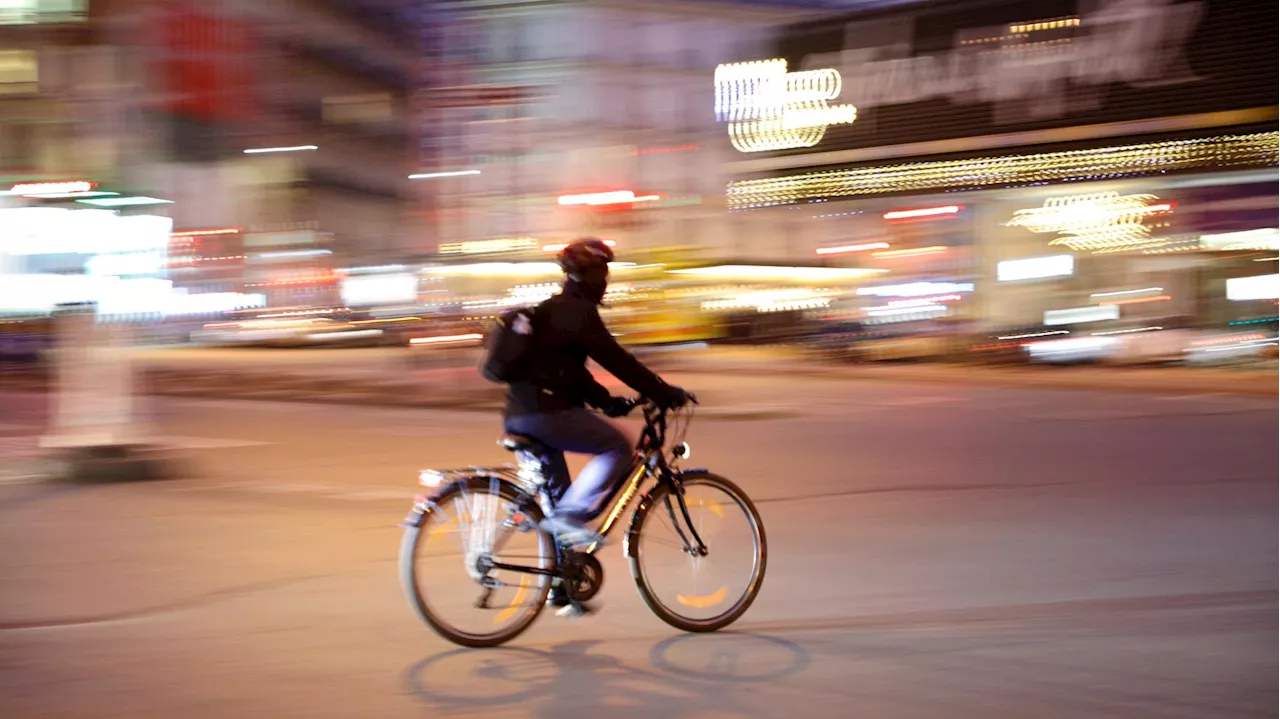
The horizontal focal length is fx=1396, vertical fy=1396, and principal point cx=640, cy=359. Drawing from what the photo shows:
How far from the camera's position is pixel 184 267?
53250 mm

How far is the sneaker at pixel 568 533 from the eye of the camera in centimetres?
592

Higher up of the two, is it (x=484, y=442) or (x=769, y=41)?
(x=769, y=41)

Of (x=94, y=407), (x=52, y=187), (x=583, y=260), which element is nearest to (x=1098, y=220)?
(x=52, y=187)

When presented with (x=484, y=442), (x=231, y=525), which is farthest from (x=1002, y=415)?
(x=231, y=525)

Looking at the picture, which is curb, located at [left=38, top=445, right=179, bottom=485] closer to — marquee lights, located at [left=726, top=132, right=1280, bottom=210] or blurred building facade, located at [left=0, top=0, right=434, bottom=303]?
blurred building facade, located at [left=0, top=0, right=434, bottom=303]

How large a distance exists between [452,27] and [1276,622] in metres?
13.5

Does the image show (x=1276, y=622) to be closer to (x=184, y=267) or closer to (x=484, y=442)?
(x=484, y=442)

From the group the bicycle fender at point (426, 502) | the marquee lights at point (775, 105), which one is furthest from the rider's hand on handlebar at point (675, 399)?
the marquee lights at point (775, 105)

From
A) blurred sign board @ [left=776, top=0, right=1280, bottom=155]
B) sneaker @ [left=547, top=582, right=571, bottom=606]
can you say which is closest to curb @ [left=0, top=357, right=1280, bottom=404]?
blurred sign board @ [left=776, top=0, right=1280, bottom=155]

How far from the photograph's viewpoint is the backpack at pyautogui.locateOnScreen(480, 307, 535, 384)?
222 inches

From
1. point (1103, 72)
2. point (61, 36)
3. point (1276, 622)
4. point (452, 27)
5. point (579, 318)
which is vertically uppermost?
point (1103, 72)

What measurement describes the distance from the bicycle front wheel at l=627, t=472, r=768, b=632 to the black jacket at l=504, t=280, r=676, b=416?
1.89ft

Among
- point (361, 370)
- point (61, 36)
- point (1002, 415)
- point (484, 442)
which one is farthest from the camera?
point (361, 370)

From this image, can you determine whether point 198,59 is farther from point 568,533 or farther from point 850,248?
point 850,248
